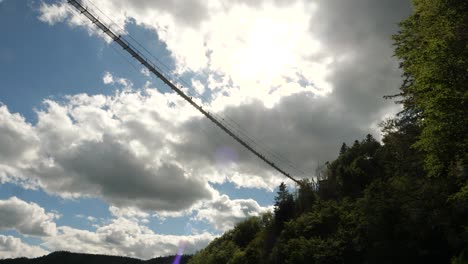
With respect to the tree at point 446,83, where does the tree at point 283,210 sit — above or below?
above

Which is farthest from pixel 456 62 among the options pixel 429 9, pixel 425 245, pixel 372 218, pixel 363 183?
pixel 363 183

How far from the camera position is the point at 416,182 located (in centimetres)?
4244

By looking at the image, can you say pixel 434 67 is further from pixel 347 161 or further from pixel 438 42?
pixel 347 161

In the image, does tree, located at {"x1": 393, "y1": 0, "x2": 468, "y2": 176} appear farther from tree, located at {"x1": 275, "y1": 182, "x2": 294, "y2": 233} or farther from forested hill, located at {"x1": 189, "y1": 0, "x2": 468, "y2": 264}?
tree, located at {"x1": 275, "y1": 182, "x2": 294, "y2": 233}

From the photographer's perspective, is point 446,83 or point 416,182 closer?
point 446,83

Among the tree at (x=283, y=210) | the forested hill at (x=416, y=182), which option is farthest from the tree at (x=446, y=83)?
the tree at (x=283, y=210)

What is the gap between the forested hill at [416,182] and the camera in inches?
830

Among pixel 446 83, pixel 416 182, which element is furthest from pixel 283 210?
pixel 446 83

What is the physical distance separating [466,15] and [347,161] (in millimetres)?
97028

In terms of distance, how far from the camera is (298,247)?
7706 cm

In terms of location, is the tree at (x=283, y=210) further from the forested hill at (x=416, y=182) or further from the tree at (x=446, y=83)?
the tree at (x=446, y=83)

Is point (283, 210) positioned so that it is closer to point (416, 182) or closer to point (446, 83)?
point (416, 182)

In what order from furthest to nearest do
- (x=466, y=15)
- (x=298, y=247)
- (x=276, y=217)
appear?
(x=276, y=217) < (x=298, y=247) < (x=466, y=15)

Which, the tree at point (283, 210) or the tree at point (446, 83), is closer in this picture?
the tree at point (446, 83)
